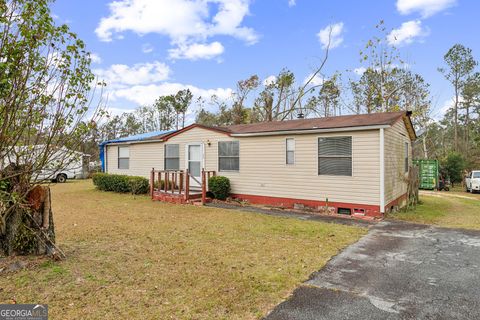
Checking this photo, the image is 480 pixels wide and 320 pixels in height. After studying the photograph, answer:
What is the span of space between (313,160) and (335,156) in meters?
0.68

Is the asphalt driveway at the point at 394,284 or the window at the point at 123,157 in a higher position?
the window at the point at 123,157

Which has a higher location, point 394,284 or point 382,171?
point 382,171

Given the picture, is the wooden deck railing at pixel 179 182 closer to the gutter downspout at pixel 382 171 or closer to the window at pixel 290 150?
the window at pixel 290 150

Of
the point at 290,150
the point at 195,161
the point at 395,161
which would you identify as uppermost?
the point at 290,150

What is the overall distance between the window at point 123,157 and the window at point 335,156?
33.2ft

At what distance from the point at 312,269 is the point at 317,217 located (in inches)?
167

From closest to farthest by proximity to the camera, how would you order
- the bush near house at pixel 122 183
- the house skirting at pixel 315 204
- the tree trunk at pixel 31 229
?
the tree trunk at pixel 31 229 < the house skirting at pixel 315 204 < the bush near house at pixel 122 183

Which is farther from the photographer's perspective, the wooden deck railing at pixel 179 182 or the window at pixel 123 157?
the window at pixel 123 157

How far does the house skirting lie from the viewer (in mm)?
8234

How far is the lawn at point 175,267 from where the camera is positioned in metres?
3.12

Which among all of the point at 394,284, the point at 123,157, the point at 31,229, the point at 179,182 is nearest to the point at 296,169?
the point at 179,182

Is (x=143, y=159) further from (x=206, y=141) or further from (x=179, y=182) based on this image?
(x=206, y=141)

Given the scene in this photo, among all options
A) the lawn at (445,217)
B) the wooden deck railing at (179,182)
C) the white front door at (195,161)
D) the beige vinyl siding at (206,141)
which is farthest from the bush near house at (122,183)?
the lawn at (445,217)

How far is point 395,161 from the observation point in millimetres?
9461
